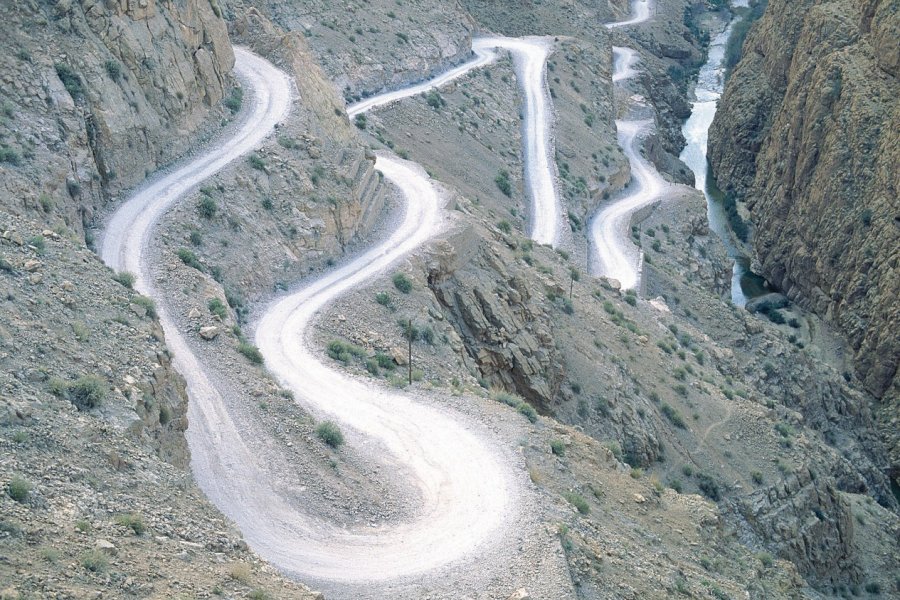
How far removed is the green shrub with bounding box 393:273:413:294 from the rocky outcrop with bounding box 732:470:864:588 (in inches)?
575

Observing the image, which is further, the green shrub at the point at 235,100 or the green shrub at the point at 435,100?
the green shrub at the point at 435,100

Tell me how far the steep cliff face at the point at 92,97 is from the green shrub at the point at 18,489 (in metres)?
13.5

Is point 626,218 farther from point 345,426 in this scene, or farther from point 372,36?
point 345,426

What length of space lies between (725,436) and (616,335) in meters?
6.32

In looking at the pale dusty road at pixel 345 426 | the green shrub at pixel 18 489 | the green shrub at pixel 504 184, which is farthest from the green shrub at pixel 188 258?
the green shrub at pixel 504 184

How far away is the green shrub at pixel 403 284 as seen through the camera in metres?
36.4

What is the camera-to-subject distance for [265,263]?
119ft

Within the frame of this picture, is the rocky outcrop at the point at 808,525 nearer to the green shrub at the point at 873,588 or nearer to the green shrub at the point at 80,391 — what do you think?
the green shrub at the point at 873,588

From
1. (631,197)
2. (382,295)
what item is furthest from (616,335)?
(631,197)

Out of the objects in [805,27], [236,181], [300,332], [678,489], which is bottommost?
[678,489]

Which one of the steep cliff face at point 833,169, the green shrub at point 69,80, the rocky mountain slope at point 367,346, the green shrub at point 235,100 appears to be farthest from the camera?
the steep cliff face at point 833,169

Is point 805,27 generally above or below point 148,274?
above

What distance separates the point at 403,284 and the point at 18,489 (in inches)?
845

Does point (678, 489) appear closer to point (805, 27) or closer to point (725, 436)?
point (725, 436)
